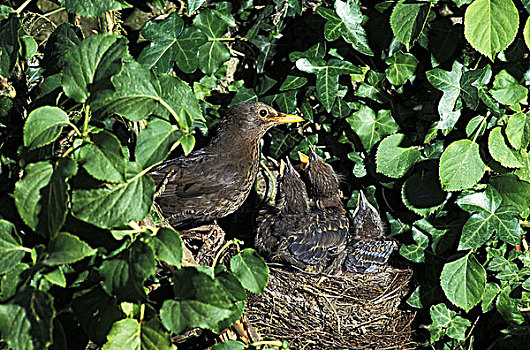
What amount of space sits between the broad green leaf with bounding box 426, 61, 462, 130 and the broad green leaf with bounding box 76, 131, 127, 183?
1.27 meters

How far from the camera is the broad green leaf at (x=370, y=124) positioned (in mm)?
2236

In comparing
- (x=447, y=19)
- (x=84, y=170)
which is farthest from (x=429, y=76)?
(x=84, y=170)

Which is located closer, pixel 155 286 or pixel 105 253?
pixel 105 253

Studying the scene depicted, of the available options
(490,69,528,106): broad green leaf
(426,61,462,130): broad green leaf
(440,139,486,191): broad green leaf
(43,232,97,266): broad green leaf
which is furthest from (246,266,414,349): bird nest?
(43,232,97,266): broad green leaf

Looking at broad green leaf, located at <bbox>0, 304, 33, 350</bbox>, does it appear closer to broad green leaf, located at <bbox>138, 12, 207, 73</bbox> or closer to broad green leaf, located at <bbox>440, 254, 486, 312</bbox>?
broad green leaf, located at <bbox>138, 12, 207, 73</bbox>

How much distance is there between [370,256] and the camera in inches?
94.6

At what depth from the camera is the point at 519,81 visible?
1942 millimetres

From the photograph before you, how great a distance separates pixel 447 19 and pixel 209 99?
43.7 inches

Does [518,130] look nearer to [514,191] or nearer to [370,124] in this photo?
[514,191]

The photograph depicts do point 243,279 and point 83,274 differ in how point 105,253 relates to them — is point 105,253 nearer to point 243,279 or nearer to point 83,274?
point 83,274

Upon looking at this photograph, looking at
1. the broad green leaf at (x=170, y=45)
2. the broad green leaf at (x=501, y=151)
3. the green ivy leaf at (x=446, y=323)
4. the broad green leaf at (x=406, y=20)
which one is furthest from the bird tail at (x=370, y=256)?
the broad green leaf at (x=170, y=45)

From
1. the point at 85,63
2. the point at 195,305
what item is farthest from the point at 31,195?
the point at 195,305

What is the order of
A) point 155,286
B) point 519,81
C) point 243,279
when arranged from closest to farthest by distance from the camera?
point 243,279 < point 155,286 < point 519,81

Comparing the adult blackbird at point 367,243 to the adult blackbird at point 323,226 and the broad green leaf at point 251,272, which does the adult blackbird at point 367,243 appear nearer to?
the adult blackbird at point 323,226
